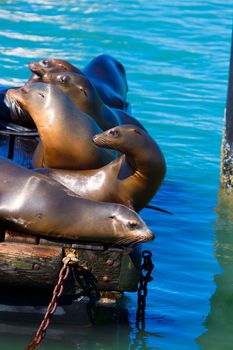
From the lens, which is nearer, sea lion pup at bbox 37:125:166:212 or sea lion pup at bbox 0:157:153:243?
sea lion pup at bbox 0:157:153:243

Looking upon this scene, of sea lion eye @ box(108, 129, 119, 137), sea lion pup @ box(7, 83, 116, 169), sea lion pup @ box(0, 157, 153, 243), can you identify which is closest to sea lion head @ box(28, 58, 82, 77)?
sea lion pup @ box(7, 83, 116, 169)

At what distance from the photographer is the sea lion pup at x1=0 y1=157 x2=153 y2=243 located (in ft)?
18.0

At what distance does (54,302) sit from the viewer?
17.3ft

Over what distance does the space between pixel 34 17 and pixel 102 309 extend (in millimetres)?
9689

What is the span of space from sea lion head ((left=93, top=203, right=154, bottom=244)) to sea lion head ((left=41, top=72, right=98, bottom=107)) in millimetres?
1541

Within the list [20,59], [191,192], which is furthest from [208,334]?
[20,59]

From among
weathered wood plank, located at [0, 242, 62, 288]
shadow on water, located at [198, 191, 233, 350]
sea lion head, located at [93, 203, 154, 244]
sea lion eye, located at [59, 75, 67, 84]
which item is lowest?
shadow on water, located at [198, 191, 233, 350]

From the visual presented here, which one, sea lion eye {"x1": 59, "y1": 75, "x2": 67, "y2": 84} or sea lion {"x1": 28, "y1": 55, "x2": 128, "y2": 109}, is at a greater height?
sea lion eye {"x1": 59, "y1": 75, "x2": 67, "y2": 84}

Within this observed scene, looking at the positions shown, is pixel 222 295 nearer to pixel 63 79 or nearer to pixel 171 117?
pixel 63 79

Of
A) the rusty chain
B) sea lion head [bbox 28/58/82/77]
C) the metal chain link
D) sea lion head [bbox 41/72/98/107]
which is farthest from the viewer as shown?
sea lion head [bbox 28/58/82/77]

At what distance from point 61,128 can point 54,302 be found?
1.39 meters

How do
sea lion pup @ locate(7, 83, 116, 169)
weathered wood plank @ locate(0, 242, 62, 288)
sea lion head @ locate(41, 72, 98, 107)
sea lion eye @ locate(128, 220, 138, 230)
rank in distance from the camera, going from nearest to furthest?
weathered wood plank @ locate(0, 242, 62, 288), sea lion eye @ locate(128, 220, 138, 230), sea lion pup @ locate(7, 83, 116, 169), sea lion head @ locate(41, 72, 98, 107)

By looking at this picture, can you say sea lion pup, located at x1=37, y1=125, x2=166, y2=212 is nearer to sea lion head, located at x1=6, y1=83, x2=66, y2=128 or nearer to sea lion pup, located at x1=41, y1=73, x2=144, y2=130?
sea lion head, located at x1=6, y1=83, x2=66, y2=128

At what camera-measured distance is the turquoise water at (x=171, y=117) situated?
6.00 meters
